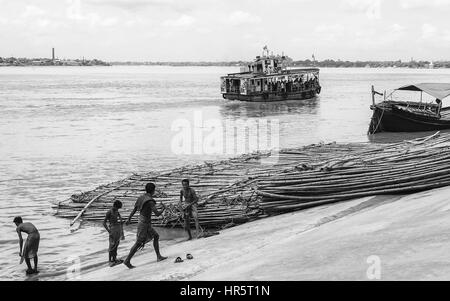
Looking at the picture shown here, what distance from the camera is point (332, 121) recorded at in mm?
39812

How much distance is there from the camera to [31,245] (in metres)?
8.88

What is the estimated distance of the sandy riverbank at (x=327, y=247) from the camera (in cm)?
591

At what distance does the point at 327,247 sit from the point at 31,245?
16.7 ft

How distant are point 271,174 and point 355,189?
2.41 metres

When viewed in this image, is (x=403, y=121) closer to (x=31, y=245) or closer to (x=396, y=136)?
(x=396, y=136)

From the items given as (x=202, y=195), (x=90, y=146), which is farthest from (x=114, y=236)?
(x=90, y=146)

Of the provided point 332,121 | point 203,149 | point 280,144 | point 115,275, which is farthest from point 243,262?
point 332,121

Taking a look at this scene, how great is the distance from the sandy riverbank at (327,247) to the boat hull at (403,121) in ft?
A: 58.9

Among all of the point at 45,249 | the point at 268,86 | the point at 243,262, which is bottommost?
the point at 45,249

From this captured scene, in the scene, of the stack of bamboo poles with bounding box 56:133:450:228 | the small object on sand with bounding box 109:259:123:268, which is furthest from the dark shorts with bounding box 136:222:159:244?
the stack of bamboo poles with bounding box 56:133:450:228

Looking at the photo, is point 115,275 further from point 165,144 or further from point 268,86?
point 268,86

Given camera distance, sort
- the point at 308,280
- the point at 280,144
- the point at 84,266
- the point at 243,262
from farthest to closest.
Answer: the point at 280,144 < the point at 84,266 < the point at 243,262 < the point at 308,280

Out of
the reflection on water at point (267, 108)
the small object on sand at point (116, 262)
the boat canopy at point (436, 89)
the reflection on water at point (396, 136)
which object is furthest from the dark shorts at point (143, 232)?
the reflection on water at point (267, 108)

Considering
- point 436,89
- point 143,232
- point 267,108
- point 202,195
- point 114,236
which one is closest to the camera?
point 143,232
